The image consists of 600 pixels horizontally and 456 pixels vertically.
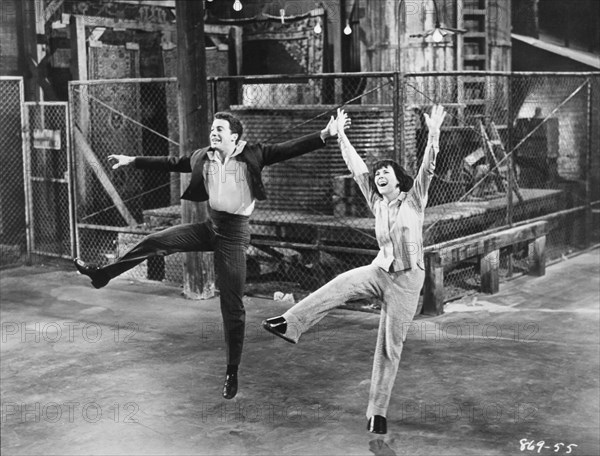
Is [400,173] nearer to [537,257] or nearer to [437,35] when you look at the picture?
[537,257]

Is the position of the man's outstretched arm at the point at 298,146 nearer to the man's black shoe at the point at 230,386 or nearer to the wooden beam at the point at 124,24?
the man's black shoe at the point at 230,386

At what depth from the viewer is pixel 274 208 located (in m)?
13.5

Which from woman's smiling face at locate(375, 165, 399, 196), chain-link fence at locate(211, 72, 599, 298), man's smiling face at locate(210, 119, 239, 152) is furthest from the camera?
chain-link fence at locate(211, 72, 599, 298)

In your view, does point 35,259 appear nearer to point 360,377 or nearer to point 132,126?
point 132,126

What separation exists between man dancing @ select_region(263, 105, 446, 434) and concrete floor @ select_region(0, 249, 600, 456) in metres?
1.05

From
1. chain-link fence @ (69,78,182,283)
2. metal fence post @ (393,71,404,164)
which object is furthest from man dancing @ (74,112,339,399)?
chain-link fence @ (69,78,182,283)

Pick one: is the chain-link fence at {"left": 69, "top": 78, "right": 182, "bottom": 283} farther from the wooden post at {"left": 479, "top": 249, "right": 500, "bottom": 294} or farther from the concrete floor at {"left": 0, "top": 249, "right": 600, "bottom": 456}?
the wooden post at {"left": 479, "top": 249, "right": 500, "bottom": 294}

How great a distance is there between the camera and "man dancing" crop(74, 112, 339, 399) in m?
7.09

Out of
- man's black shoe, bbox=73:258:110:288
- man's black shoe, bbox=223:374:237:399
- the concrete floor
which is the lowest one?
the concrete floor

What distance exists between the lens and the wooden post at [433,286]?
11398 mm

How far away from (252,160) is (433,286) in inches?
195

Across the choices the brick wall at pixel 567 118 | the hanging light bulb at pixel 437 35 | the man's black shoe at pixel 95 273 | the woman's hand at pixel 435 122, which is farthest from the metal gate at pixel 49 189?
the woman's hand at pixel 435 122

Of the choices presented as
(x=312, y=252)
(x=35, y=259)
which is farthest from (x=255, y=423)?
(x=35, y=259)

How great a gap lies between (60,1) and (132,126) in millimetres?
2392
